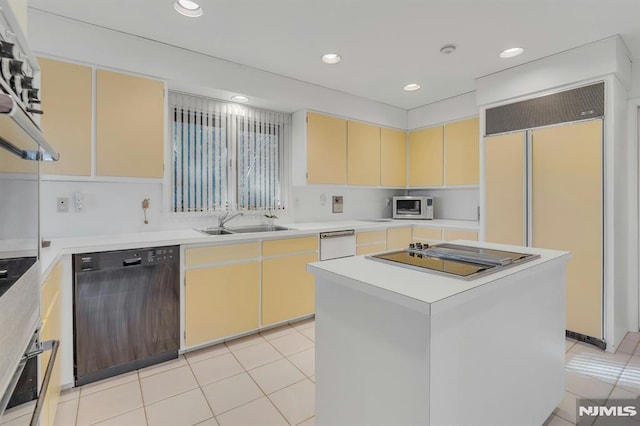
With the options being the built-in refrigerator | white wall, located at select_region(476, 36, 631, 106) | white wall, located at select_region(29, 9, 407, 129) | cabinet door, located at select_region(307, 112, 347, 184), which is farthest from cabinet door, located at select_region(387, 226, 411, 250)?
white wall, located at select_region(476, 36, 631, 106)

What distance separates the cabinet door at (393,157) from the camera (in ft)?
14.1

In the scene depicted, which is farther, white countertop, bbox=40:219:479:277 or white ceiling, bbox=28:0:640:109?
white ceiling, bbox=28:0:640:109

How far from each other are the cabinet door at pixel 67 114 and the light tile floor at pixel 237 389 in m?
1.57

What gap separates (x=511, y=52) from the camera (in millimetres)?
2773

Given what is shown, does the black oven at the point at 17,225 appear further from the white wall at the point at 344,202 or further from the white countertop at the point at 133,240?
the white wall at the point at 344,202

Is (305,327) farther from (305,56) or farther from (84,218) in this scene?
(305,56)

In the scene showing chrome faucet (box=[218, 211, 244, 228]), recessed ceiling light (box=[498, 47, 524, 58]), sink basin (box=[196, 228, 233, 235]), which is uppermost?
recessed ceiling light (box=[498, 47, 524, 58])

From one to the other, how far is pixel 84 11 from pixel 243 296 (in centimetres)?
246

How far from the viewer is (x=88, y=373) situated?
2.09 meters

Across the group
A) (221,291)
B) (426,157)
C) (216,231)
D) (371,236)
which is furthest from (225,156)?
(426,157)

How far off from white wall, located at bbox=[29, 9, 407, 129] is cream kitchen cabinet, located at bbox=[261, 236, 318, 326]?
1550 millimetres

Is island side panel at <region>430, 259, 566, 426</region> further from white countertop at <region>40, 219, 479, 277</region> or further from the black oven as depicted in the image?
white countertop at <region>40, 219, 479, 277</region>

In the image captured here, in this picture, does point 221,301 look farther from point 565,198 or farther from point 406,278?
point 565,198

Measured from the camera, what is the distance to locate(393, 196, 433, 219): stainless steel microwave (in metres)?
4.30
